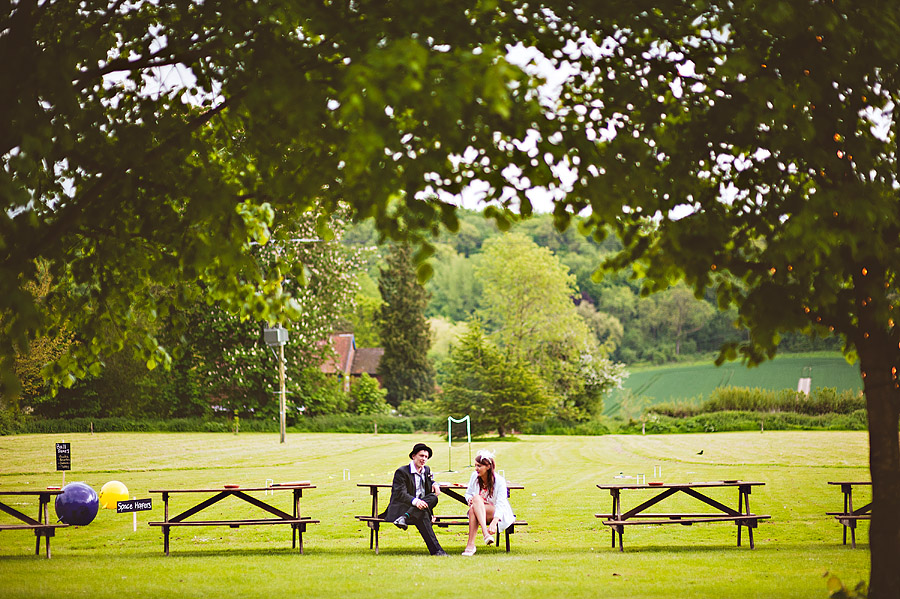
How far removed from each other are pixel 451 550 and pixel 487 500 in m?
0.77

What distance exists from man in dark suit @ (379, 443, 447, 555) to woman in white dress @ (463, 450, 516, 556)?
480 millimetres

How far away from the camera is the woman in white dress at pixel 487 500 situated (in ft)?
37.5

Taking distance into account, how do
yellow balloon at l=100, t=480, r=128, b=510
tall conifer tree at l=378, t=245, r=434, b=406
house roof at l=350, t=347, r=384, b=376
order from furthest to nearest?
house roof at l=350, t=347, r=384, b=376 < tall conifer tree at l=378, t=245, r=434, b=406 < yellow balloon at l=100, t=480, r=128, b=510

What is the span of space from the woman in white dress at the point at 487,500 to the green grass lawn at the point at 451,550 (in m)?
0.35

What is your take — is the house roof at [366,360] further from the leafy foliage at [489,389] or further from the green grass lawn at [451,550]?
the green grass lawn at [451,550]

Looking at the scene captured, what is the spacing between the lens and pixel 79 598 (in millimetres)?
8383

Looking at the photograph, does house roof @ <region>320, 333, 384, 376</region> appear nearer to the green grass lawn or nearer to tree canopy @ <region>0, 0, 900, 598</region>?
the green grass lawn

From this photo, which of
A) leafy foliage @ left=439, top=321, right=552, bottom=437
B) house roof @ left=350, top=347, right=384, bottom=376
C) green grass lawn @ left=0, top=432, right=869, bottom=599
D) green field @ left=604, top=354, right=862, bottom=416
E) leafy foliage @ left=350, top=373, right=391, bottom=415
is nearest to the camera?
green grass lawn @ left=0, top=432, right=869, bottom=599

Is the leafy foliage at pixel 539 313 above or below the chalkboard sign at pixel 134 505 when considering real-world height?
above

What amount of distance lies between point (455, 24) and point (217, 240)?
2.52 m

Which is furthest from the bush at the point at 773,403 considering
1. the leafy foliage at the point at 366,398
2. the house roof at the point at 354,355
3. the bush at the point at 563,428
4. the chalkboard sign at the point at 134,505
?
the chalkboard sign at the point at 134,505

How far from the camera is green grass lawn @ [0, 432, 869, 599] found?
8.92 meters

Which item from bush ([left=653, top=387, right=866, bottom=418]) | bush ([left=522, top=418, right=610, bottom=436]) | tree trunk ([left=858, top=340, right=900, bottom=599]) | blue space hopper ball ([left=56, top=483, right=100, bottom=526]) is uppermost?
tree trunk ([left=858, top=340, right=900, bottom=599])

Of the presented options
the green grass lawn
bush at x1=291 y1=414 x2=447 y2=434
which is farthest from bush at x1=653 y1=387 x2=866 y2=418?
the green grass lawn
